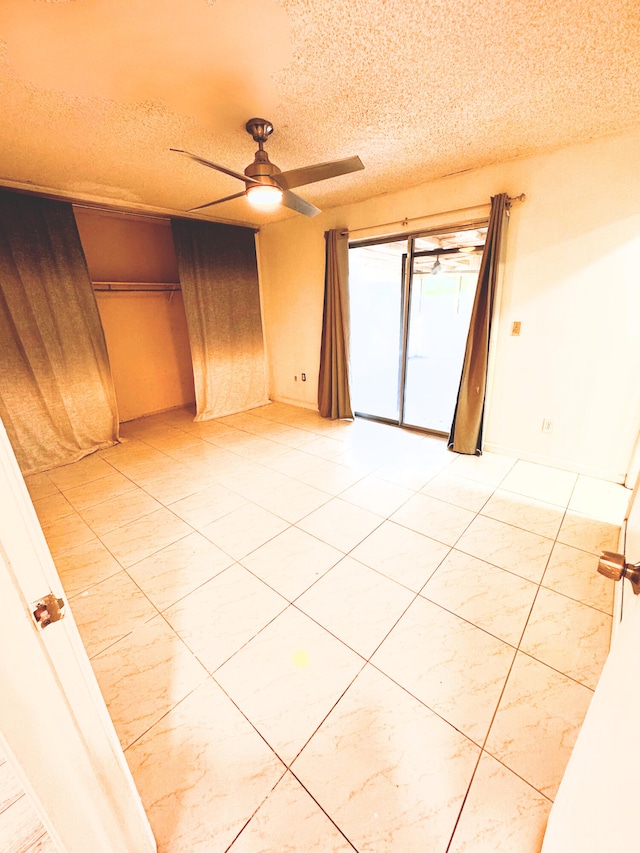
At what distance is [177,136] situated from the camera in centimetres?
214

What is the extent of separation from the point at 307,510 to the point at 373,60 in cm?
246

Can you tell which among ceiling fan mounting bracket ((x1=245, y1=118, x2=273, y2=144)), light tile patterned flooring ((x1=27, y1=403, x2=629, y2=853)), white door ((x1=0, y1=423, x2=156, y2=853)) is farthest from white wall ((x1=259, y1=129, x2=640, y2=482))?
white door ((x1=0, y1=423, x2=156, y2=853))

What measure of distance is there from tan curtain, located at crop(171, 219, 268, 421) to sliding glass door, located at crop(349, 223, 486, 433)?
1409 millimetres

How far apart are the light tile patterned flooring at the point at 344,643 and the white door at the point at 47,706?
0.48 meters

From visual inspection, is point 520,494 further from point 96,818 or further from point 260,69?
point 260,69

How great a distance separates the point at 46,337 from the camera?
10.1 ft

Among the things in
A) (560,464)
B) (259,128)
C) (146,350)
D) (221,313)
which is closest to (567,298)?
(560,464)

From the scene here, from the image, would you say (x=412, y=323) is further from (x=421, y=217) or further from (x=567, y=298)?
(x=567, y=298)

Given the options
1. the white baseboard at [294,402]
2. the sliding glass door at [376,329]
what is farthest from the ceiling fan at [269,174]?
the white baseboard at [294,402]

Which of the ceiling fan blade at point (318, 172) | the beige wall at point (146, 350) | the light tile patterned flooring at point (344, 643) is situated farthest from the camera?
the beige wall at point (146, 350)

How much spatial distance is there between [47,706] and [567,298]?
3415mm

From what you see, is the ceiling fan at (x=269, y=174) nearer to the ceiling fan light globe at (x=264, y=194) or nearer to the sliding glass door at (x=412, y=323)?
the ceiling fan light globe at (x=264, y=194)

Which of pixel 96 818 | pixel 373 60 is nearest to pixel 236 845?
pixel 96 818

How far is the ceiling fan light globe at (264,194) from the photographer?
196 centimetres
